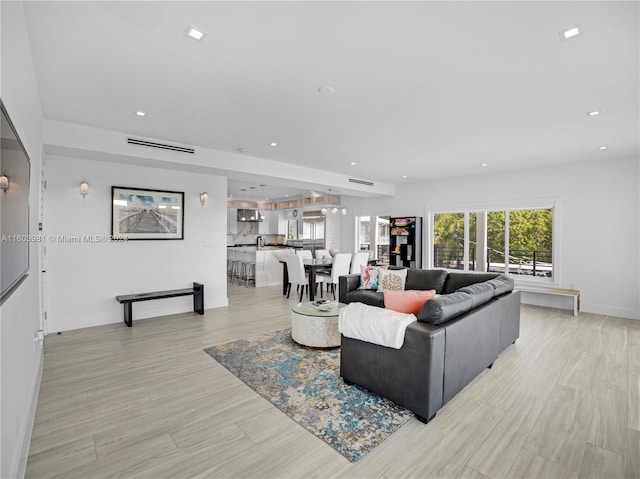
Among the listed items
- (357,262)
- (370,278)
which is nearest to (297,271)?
(357,262)

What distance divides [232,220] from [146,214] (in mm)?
6735

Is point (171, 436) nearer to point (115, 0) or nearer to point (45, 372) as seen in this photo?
point (45, 372)

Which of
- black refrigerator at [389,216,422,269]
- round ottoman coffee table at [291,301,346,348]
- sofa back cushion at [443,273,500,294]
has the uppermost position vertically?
black refrigerator at [389,216,422,269]

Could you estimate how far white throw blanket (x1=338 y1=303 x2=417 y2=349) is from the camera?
8.44 feet

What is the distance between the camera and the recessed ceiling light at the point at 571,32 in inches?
86.0

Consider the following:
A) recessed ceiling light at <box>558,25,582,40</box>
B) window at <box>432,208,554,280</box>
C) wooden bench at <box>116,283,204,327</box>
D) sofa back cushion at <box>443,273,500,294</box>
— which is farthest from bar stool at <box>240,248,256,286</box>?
recessed ceiling light at <box>558,25,582,40</box>

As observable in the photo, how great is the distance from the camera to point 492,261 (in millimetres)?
7473

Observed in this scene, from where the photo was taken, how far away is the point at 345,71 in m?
2.77

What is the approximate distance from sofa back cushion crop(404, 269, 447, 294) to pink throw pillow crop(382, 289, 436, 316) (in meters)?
2.13

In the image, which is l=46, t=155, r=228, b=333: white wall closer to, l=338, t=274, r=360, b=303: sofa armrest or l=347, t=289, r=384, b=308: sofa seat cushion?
l=338, t=274, r=360, b=303: sofa armrest

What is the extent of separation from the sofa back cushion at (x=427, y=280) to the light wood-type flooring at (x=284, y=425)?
1417 mm

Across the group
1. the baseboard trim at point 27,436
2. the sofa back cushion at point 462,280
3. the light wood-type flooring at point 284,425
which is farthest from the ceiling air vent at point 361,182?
the baseboard trim at point 27,436

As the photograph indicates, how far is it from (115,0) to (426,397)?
3.22 m

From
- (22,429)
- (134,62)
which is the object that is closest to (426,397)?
(22,429)
